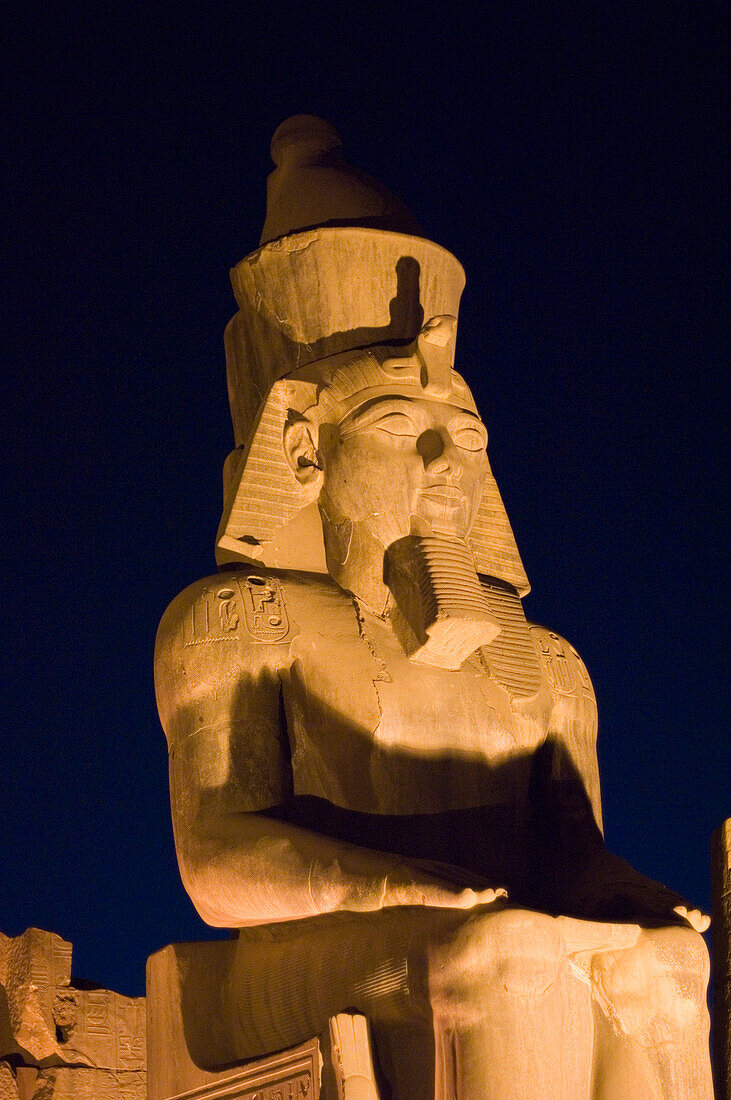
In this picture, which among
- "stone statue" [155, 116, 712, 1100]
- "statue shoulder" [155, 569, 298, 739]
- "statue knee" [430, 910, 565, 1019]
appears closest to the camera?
"statue knee" [430, 910, 565, 1019]

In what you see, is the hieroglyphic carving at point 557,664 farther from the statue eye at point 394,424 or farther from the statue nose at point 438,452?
the statue eye at point 394,424

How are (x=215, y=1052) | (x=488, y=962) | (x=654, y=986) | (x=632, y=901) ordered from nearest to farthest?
(x=488, y=962) < (x=654, y=986) < (x=632, y=901) < (x=215, y=1052)

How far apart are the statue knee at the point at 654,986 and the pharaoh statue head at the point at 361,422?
3.68 feet

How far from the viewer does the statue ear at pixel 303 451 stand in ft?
17.9

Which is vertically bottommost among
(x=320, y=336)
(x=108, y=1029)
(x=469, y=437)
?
(x=108, y=1029)

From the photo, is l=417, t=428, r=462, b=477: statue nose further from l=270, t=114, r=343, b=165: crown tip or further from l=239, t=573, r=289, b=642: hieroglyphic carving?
l=270, t=114, r=343, b=165: crown tip

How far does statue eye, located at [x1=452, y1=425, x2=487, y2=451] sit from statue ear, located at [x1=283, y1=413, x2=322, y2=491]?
0.45 metres

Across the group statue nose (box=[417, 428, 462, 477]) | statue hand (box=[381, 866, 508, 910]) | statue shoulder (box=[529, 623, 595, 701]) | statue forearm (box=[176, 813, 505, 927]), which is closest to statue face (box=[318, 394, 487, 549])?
statue nose (box=[417, 428, 462, 477])

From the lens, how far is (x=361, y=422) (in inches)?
209

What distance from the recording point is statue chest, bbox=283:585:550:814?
16.2 ft

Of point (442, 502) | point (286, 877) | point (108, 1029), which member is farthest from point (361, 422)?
point (108, 1029)

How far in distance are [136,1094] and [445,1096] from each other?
245 centimetres

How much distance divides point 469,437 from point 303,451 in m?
0.54

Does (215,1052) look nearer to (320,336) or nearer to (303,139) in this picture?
(320,336)
